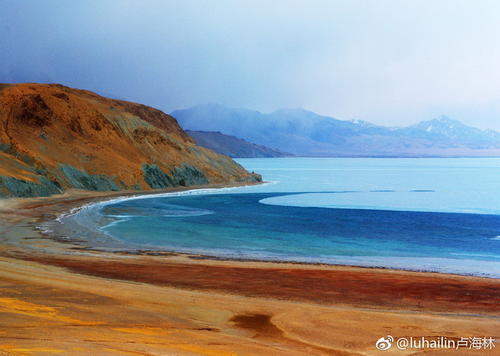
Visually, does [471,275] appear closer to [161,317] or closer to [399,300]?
[399,300]

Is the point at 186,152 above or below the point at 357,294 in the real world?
above

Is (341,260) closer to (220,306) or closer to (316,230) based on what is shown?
(316,230)

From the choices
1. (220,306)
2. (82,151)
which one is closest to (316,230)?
(220,306)

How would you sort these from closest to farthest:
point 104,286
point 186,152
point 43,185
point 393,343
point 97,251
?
point 393,343, point 104,286, point 97,251, point 43,185, point 186,152

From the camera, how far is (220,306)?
50.8ft

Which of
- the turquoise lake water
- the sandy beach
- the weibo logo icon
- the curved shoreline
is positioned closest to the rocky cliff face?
the turquoise lake water

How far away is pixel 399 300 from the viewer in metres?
17.8

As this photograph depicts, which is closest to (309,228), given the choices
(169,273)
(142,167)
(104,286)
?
(169,273)

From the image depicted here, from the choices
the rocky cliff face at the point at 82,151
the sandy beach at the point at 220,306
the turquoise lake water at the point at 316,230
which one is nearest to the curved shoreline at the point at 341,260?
the turquoise lake water at the point at 316,230

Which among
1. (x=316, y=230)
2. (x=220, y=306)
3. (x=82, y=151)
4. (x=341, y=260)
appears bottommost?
(x=341, y=260)

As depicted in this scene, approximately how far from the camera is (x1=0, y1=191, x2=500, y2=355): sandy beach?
11.5 m

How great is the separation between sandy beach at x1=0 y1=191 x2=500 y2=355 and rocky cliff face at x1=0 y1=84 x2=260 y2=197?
120ft

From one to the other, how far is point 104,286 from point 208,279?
413 centimetres

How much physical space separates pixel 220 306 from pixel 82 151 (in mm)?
66608
